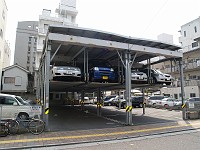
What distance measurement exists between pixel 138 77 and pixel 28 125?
7.56 metres

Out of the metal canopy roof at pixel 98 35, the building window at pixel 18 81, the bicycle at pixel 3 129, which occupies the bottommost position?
the bicycle at pixel 3 129

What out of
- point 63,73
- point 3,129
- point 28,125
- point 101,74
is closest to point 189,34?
point 101,74

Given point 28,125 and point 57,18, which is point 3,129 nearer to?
point 28,125

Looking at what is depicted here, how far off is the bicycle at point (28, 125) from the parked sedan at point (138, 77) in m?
6.61

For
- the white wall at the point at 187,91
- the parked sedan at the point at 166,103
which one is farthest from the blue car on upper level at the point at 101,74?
the white wall at the point at 187,91

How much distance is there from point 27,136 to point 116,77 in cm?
663

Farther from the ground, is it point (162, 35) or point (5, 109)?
point (162, 35)

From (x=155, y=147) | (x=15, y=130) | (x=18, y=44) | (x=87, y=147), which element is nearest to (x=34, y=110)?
(x=15, y=130)

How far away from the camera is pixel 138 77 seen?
1273 cm

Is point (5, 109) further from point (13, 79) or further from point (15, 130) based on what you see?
point (13, 79)

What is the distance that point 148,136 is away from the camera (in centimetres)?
820

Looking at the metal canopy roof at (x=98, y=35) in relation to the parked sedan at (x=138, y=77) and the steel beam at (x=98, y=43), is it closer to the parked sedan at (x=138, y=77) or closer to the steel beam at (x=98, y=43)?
the steel beam at (x=98, y=43)

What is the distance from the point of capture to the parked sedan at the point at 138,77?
41.3ft

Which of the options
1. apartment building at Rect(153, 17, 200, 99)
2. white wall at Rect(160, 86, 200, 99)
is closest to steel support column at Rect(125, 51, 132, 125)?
apartment building at Rect(153, 17, 200, 99)
